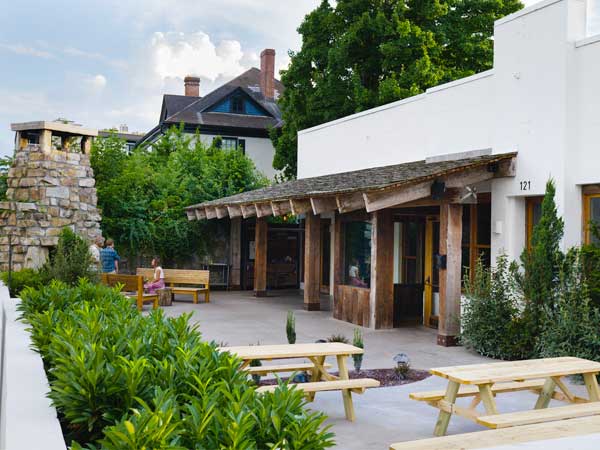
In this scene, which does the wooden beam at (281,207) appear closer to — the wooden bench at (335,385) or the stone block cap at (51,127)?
the stone block cap at (51,127)

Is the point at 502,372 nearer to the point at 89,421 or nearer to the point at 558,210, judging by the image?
the point at 89,421

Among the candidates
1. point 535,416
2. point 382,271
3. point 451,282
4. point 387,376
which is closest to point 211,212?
point 382,271

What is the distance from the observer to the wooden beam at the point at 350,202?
11906 mm

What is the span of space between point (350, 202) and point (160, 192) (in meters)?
11.8

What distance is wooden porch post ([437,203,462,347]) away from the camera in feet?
38.0

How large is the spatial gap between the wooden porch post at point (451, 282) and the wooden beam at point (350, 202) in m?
1.45

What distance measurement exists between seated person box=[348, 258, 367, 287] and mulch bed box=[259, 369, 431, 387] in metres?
4.97

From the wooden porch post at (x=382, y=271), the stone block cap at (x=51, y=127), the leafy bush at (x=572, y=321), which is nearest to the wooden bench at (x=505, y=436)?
the leafy bush at (x=572, y=321)

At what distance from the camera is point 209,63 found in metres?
68.0

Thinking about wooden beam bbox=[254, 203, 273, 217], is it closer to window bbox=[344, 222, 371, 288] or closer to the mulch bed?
Result: window bbox=[344, 222, 371, 288]

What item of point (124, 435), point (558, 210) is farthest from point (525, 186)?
point (124, 435)

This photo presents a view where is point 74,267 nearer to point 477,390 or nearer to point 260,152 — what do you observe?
point 477,390

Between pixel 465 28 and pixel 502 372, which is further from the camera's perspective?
pixel 465 28

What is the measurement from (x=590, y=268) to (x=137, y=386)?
7.53m
